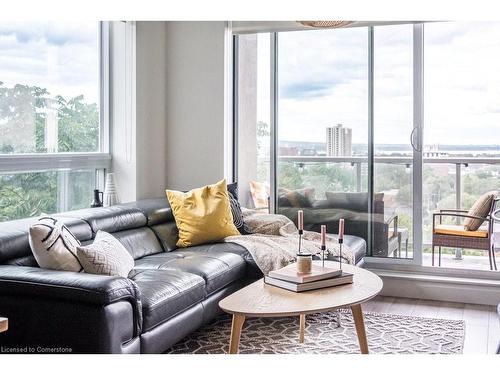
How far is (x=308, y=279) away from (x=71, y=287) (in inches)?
43.6

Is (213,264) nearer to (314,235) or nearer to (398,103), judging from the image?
(314,235)

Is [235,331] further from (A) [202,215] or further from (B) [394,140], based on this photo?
(B) [394,140]

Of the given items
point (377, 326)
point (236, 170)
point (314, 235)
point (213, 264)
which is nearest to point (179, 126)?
point (236, 170)

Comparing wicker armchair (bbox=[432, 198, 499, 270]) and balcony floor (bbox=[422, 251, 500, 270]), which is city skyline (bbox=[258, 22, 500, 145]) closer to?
wicker armchair (bbox=[432, 198, 499, 270])

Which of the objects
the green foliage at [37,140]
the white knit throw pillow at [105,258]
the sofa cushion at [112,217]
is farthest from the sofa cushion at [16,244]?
the green foliage at [37,140]

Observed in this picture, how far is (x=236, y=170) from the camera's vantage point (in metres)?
5.07

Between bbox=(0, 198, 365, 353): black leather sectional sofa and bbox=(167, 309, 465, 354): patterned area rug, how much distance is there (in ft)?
0.61

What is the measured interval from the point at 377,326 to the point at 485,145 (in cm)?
257

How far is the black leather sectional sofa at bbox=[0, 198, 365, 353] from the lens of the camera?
2359mm

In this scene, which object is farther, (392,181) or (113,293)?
(392,181)

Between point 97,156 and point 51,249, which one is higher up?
point 97,156

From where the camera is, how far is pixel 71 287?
2.38 meters

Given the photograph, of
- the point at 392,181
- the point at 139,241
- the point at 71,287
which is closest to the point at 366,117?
the point at 392,181

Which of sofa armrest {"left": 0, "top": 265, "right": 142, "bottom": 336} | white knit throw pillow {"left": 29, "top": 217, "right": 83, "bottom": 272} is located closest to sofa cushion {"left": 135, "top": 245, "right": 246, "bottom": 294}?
white knit throw pillow {"left": 29, "top": 217, "right": 83, "bottom": 272}
